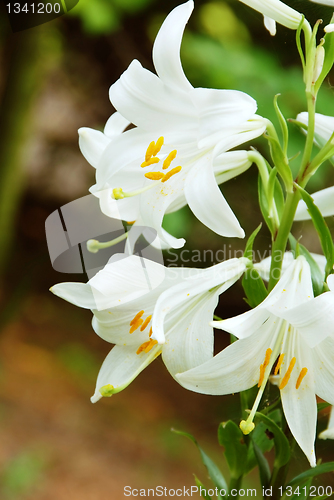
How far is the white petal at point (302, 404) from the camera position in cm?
42

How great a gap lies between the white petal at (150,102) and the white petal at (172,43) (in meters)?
0.02

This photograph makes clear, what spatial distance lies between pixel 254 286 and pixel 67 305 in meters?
1.23

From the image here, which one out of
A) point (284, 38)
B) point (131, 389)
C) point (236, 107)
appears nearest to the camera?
point (236, 107)

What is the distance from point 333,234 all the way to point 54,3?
70 cm

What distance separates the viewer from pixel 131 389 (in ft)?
4.88

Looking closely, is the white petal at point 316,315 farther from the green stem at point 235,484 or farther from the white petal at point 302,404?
the green stem at point 235,484

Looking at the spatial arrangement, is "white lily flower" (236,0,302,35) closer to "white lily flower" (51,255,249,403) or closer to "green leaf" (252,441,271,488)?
"white lily flower" (51,255,249,403)

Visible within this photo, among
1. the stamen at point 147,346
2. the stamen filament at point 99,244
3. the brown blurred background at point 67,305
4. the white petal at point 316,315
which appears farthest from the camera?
the brown blurred background at point 67,305

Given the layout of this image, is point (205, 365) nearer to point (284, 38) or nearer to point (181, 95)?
point (181, 95)

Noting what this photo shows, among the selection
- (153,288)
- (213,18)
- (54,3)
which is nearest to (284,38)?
(213,18)

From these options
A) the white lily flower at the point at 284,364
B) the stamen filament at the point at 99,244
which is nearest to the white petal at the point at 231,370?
the white lily flower at the point at 284,364

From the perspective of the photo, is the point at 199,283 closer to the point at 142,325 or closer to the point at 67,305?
the point at 142,325

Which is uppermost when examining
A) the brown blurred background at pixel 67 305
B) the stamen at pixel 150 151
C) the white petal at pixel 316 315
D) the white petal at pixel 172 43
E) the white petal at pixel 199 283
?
the white petal at pixel 172 43

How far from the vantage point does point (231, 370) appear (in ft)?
1.35
